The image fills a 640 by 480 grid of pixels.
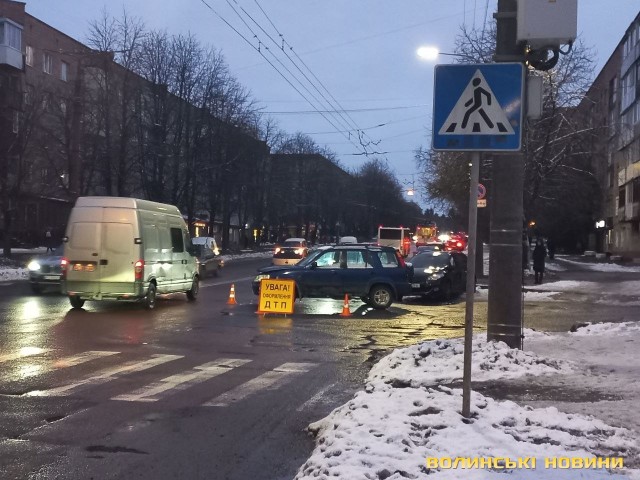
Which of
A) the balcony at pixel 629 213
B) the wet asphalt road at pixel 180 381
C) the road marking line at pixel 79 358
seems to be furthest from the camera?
the balcony at pixel 629 213

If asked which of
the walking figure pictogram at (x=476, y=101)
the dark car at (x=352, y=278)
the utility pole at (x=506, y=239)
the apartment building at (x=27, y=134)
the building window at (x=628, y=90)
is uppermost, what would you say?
the building window at (x=628, y=90)

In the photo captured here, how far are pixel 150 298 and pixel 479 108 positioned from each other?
13085mm

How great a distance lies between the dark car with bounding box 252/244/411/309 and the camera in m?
19.0

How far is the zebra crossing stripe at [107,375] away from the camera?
8422mm

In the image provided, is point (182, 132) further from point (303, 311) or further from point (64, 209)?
point (303, 311)

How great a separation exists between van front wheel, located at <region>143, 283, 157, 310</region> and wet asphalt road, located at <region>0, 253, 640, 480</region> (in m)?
0.29

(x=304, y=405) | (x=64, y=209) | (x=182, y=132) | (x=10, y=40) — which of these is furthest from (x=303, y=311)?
(x=64, y=209)

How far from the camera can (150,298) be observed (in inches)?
700

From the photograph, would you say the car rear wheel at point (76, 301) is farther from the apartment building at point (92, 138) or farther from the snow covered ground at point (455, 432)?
the apartment building at point (92, 138)

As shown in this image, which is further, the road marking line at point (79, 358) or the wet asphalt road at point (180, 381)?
the road marking line at point (79, 358)

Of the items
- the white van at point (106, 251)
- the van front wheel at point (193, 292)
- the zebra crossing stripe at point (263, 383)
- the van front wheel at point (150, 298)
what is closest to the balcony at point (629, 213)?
the van front wheel at point (193, 292)

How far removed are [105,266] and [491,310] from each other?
1030 centimetres

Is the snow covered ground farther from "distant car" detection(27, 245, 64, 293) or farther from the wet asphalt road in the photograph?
"distant car" detection(27, 245, 64, 293)

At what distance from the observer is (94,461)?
5.96m
